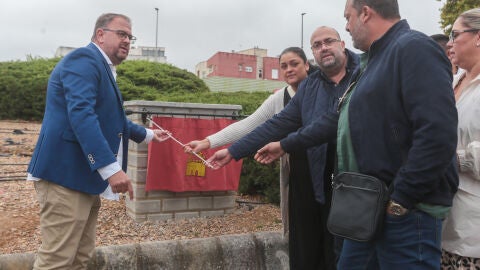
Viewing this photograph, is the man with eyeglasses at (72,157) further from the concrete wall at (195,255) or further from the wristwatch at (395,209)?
the wristwatch at (395,209)

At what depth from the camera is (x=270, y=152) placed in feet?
10.4

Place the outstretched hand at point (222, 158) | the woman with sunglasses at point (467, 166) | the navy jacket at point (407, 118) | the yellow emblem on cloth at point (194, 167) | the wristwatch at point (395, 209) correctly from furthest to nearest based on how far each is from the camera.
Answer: the yellow emblem on cloth at point (194, 167)
the outstretched hand at point (222, 158)
the woman with sunglasses at point (467, 166)
the wristwatch at point (395, 209)
the navy jacket at point (407, 118)

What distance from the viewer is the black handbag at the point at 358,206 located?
204 cm

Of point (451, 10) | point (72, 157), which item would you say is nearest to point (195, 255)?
point (72, 157)

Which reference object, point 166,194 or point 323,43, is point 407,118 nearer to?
point 323,43

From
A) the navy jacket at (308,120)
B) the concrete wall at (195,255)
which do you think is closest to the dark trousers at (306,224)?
the navy jacket at (308,120)

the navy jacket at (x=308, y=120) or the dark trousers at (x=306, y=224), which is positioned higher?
the navy jacket at (x=308, y=120)

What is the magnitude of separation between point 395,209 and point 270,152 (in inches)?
50.7

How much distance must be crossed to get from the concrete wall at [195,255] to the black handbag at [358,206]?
1.91m

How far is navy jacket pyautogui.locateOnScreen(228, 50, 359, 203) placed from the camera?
126 inches

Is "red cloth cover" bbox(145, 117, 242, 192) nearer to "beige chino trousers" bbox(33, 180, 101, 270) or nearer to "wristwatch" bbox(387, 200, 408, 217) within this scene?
"beige chino trousers" bbox(33, 180, 101, 270)

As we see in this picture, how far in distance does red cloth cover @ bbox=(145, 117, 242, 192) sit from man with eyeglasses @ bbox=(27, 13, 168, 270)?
1.74 metres

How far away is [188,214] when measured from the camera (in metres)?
5.06

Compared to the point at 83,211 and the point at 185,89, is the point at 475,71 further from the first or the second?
the point at 185,89
